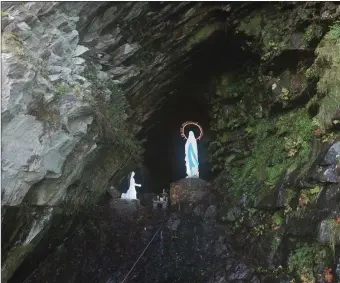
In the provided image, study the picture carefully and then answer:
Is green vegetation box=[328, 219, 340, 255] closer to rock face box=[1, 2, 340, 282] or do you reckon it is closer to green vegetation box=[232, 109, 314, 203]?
rock face box=[1, 2, 340, 282]

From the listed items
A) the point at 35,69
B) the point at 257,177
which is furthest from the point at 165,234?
the point at 35,69

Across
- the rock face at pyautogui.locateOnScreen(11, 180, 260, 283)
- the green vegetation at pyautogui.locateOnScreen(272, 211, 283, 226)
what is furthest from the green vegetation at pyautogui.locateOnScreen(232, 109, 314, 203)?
the rock face at pyautogui.locateOnScreen(11, 180, 260, 283)

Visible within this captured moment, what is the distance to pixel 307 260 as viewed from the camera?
666 cm

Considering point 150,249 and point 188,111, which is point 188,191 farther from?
point 188,111

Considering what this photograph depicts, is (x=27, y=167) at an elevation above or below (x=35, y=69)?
below

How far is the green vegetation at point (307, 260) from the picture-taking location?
21.0 feet

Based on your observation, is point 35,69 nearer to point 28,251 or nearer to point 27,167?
point 27,167

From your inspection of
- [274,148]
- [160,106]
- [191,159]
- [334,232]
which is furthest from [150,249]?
[160,106]

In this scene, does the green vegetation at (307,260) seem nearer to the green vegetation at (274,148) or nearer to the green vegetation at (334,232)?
the green vegetation at (334,232)

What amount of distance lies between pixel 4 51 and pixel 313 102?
616 centimetres

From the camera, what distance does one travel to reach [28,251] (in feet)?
24.2

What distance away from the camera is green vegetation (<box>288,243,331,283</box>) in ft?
21.0

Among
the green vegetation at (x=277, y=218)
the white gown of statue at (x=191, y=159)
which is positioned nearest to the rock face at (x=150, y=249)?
the white gown of statue at (x=191, y=159)

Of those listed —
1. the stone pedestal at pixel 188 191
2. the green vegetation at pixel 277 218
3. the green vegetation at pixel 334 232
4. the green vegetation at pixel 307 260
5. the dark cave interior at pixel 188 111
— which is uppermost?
the dark cave interior at pixel 188 111
